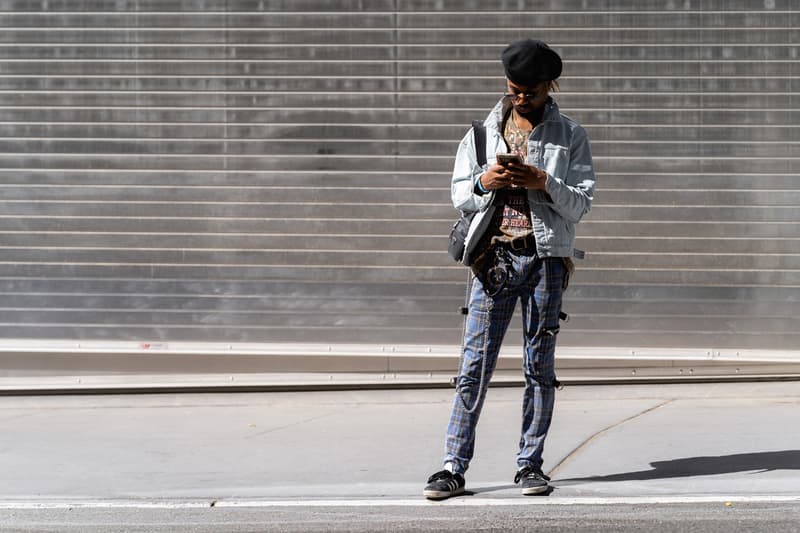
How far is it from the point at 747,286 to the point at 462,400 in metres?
3.34

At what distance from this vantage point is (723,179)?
740cm

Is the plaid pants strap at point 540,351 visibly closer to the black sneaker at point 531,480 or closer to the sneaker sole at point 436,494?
the black sneaker at point 531,480

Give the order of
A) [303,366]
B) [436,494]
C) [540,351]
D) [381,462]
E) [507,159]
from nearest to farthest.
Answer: [507,159] < [436,494] < [540,351] < [381,462] < [303,366]

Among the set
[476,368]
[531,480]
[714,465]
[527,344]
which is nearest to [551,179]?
[527,344]

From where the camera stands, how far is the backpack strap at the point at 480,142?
188 inches

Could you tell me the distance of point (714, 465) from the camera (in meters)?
5.21

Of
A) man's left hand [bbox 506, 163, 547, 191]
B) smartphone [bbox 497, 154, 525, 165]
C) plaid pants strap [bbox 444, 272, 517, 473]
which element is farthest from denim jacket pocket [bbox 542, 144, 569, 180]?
plaid pants strap [bbox 444, 272, 517, 473]

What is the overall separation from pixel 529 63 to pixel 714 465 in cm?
206

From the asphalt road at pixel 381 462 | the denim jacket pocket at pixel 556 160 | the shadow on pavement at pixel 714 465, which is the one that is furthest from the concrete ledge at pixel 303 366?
the denim jacket pocket at pixel 556 160

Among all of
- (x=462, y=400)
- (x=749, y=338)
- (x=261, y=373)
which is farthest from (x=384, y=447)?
(x=749, y=338)

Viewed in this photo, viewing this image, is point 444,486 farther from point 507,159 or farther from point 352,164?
point 352,164

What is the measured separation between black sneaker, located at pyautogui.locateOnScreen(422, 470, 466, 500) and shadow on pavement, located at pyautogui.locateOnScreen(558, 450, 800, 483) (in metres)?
0.56

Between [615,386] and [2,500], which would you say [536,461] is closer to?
[2,500]

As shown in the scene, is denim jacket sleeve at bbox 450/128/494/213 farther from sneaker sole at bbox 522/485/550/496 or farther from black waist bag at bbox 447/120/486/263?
sneaker sole at bbox 522/485/550/496
